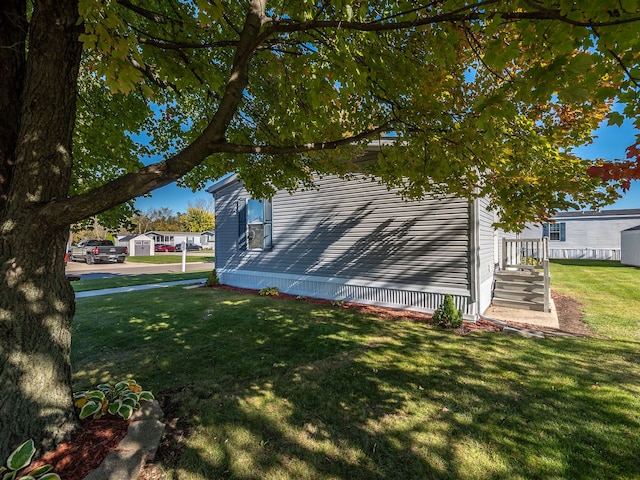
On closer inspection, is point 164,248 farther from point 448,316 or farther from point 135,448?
point 135,448

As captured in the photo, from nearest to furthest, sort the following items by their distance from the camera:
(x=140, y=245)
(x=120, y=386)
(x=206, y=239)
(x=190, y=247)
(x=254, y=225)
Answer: (x=120, y=386)
(x=254, y=225)
(x=140, y=245)
(x=190, y=247)
(x=206, y=239)

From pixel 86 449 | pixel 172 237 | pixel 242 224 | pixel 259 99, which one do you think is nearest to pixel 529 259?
pixel 242 224

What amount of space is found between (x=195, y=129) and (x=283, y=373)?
5.07 meters

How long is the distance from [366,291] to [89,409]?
21.6 ft

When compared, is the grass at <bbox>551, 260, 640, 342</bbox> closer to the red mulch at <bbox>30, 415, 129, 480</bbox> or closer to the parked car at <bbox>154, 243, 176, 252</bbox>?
the red mulch at <bbox>30, 415, 129, 480</bbox>

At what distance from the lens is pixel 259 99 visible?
17.7 feet

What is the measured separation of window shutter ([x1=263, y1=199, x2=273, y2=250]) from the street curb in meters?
7.98

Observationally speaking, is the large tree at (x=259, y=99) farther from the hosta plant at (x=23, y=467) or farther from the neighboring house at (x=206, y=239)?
the neighboring house at (x=206, y=239)

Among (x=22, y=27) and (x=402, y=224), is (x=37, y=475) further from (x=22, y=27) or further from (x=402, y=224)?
(x=402, y=224)

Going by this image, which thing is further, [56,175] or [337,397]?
[337,397]

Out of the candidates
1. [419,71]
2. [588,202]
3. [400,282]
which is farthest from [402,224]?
[419,71]

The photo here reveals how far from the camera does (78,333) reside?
598 cm

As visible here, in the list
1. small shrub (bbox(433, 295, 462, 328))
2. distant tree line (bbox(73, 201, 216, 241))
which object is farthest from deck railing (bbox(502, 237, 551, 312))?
distant tree line (bbox(73, 201, 216, 241))

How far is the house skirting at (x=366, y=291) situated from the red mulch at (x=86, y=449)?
632 cm
